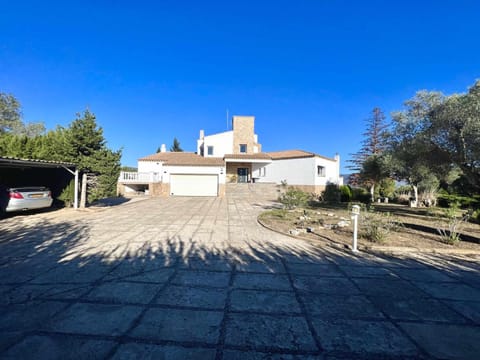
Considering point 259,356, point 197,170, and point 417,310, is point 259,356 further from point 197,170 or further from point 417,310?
point 197,170

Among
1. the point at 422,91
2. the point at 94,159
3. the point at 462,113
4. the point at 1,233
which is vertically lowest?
the point at 1,233

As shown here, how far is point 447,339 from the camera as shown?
8.17ft

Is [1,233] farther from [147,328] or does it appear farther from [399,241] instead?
[399,241]

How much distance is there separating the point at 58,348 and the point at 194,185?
20192mm

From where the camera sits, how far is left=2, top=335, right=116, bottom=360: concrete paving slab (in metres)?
2.13

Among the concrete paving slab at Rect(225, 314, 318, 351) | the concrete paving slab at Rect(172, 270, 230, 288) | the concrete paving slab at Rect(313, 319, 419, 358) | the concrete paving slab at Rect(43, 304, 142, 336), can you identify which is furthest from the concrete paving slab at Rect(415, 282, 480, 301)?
the concrete paving slab at Rect(43, 304, 142, 336)

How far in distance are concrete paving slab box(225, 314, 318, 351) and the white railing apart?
68.9 feet

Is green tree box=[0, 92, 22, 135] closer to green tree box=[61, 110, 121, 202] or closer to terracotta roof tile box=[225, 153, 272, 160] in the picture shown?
green tree box=[61, 110, 121, 202]

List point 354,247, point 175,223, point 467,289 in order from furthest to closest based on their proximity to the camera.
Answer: point 175,223
point 354,247
point 467,289

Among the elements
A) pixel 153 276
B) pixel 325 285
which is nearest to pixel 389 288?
pixel 325 285

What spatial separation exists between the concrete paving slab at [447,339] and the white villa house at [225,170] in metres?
19.3

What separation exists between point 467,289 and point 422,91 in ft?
28.1

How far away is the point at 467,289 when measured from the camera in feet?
12.3

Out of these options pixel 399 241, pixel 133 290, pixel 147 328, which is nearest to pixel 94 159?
pixel 133 290
